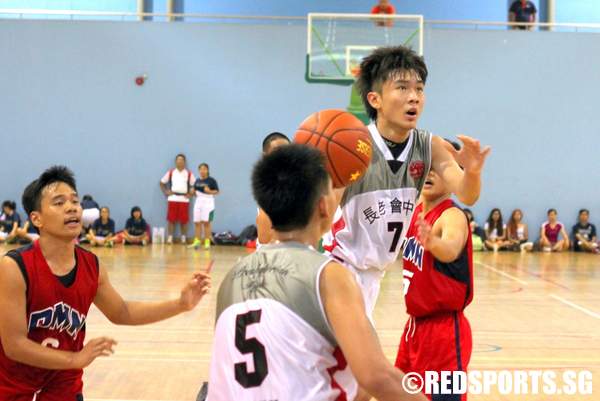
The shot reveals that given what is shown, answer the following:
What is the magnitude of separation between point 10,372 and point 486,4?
54.2 ft

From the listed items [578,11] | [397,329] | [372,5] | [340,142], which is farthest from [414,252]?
[578,11]

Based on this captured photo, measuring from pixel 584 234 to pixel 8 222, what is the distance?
12.2 m

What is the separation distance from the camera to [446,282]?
3.71 m

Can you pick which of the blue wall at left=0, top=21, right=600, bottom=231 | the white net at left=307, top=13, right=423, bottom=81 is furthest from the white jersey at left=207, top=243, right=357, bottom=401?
the blue wall at left=0, top=21, right=600, bottom=231

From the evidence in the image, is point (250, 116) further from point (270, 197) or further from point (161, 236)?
point (270, 197)

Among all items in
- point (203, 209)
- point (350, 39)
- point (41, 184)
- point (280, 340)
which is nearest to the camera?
point (280, 340)

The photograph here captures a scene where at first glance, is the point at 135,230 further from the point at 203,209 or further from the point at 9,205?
the point at 9,205

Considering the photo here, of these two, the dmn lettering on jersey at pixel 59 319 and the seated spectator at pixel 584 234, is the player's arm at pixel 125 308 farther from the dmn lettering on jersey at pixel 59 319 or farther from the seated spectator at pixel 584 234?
the seated spectator at pixel 584 234

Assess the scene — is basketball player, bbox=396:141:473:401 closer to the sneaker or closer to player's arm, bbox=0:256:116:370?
player's arm, bbox=0:256:116:370

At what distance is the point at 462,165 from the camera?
12.8 ft

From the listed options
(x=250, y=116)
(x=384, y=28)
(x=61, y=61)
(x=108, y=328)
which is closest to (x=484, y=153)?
(x=108, y=328)

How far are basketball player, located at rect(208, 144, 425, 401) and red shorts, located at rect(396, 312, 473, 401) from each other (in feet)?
4.57

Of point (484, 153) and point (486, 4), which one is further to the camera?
point (486, 4)

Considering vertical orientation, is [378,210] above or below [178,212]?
above
